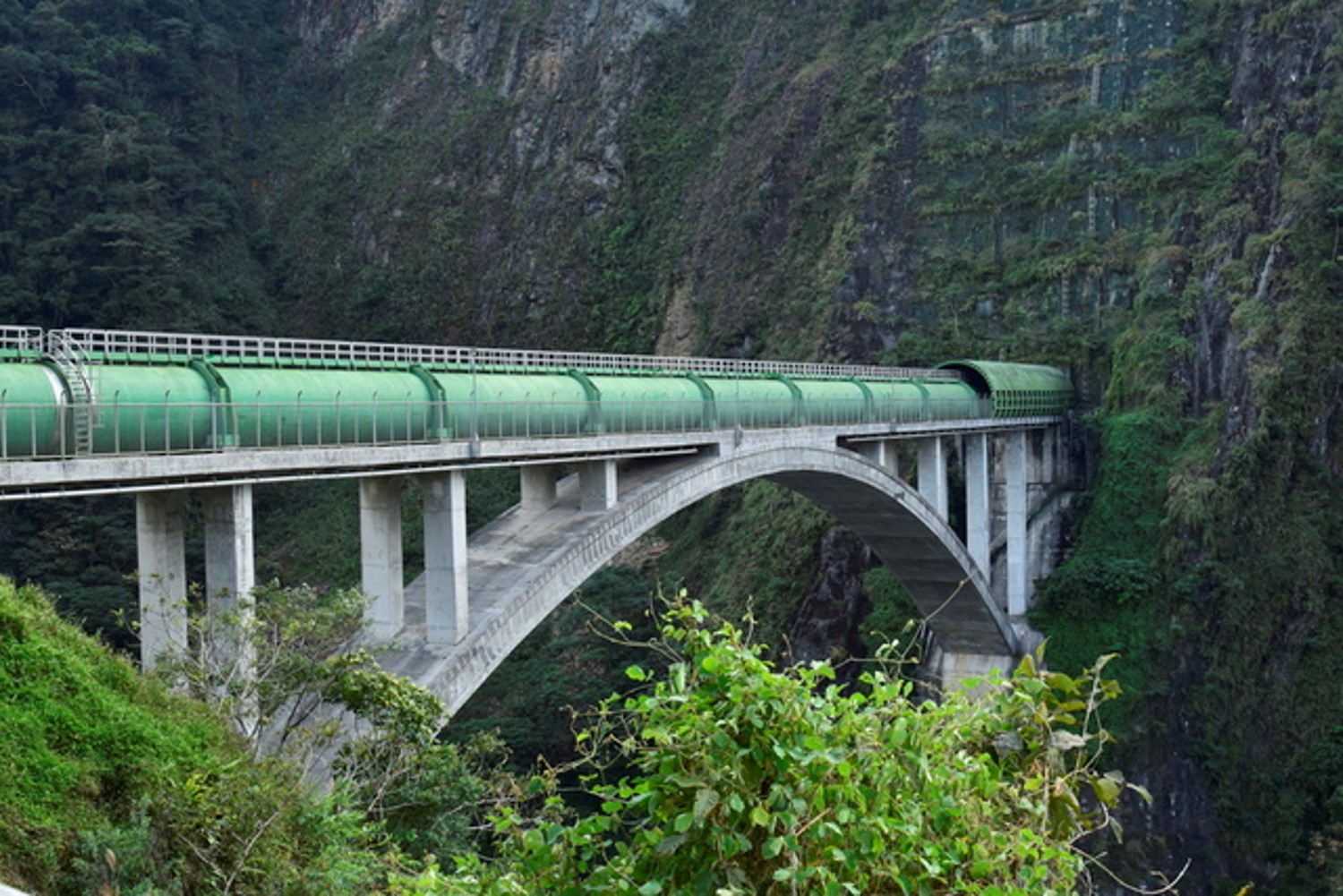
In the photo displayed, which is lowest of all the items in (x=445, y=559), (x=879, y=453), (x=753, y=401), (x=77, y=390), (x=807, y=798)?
(x=445, y=559)

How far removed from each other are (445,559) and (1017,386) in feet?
82.5

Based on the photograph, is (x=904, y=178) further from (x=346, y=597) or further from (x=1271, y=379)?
(x=346, y=597)

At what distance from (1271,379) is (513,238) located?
1734 inches

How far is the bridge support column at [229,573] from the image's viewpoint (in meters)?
15.7

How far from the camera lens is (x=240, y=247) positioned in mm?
73688

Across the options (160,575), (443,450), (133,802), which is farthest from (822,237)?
(133,802)

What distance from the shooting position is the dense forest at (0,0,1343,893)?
36.7m

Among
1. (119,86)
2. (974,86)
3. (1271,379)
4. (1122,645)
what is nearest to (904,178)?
(974,86)

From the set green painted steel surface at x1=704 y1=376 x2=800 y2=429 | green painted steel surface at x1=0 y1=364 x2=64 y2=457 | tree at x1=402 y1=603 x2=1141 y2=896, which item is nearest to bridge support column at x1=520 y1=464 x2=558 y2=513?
green painted steel surface at x1=704 y1=376 x2=800 y2=429

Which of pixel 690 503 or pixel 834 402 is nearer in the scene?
pixel 690 503

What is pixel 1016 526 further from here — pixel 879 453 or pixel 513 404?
pixel 513 404

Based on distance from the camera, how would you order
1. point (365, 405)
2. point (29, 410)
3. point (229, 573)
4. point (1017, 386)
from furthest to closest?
point (1017, 386), point (365, 405), point (229, 573), point (29, 410)

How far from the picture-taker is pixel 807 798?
5836 millimetres

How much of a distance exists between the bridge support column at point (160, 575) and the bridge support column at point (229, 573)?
1.13ft
